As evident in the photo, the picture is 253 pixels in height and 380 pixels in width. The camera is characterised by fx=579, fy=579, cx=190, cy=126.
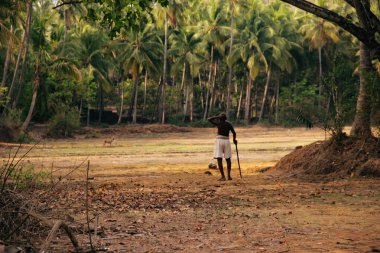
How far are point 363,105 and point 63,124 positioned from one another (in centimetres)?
3187

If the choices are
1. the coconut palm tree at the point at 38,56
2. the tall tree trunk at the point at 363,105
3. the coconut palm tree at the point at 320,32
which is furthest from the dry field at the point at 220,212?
the coconut palm tree at the point at 320,32

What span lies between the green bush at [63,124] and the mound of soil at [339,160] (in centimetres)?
2924

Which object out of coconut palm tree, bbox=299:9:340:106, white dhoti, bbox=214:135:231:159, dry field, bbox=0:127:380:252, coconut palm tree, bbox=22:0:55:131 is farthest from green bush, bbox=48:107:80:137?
white dhoti, bbox=214:135:231:159

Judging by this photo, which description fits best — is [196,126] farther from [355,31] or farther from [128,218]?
[128,218]

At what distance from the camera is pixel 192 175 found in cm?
1692

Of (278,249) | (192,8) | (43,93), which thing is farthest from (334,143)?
(192,8)

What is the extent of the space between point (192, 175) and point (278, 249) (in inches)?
399

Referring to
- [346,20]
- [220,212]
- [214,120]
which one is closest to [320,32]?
[214,120]

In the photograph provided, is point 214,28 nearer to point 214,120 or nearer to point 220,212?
point 214,120

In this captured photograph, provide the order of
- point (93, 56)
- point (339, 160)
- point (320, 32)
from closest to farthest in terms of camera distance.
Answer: point (339, 160), point (93, 56), point (320, 32)

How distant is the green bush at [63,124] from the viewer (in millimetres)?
43594

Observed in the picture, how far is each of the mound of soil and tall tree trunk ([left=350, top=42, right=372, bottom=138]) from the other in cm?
28

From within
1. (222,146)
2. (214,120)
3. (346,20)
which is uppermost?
(346,20)

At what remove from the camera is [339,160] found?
15.7 m
